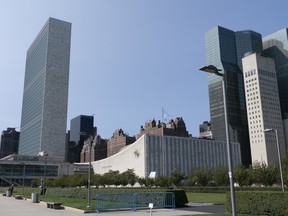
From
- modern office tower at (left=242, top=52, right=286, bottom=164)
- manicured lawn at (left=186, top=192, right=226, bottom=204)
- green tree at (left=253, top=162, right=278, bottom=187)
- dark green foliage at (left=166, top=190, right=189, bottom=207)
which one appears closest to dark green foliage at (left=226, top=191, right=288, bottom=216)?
dark green foliage at (left=166, top=190, right=189, bottom=207)

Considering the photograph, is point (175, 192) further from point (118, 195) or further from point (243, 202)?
point (243, 202)

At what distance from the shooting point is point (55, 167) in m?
176

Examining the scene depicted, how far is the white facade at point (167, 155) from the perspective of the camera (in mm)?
161125

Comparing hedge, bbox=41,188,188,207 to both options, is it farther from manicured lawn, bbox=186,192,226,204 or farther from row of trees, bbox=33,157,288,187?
row of trees, bbox=33,157,288,187

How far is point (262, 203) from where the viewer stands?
70.5 ft

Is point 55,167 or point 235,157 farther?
point 235,157

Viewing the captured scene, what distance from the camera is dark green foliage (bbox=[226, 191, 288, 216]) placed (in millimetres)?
20255

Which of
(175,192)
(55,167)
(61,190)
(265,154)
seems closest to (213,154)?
(265,154)

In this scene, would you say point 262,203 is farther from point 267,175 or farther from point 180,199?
point 267,175

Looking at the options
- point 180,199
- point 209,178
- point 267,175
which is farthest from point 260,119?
point 180,199

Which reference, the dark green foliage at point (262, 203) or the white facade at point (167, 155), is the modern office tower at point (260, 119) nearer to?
the white facade at point (167, 155)

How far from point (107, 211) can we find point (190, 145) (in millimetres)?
152701

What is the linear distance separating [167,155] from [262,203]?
5798 inches

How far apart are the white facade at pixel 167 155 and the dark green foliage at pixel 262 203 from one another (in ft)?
438
